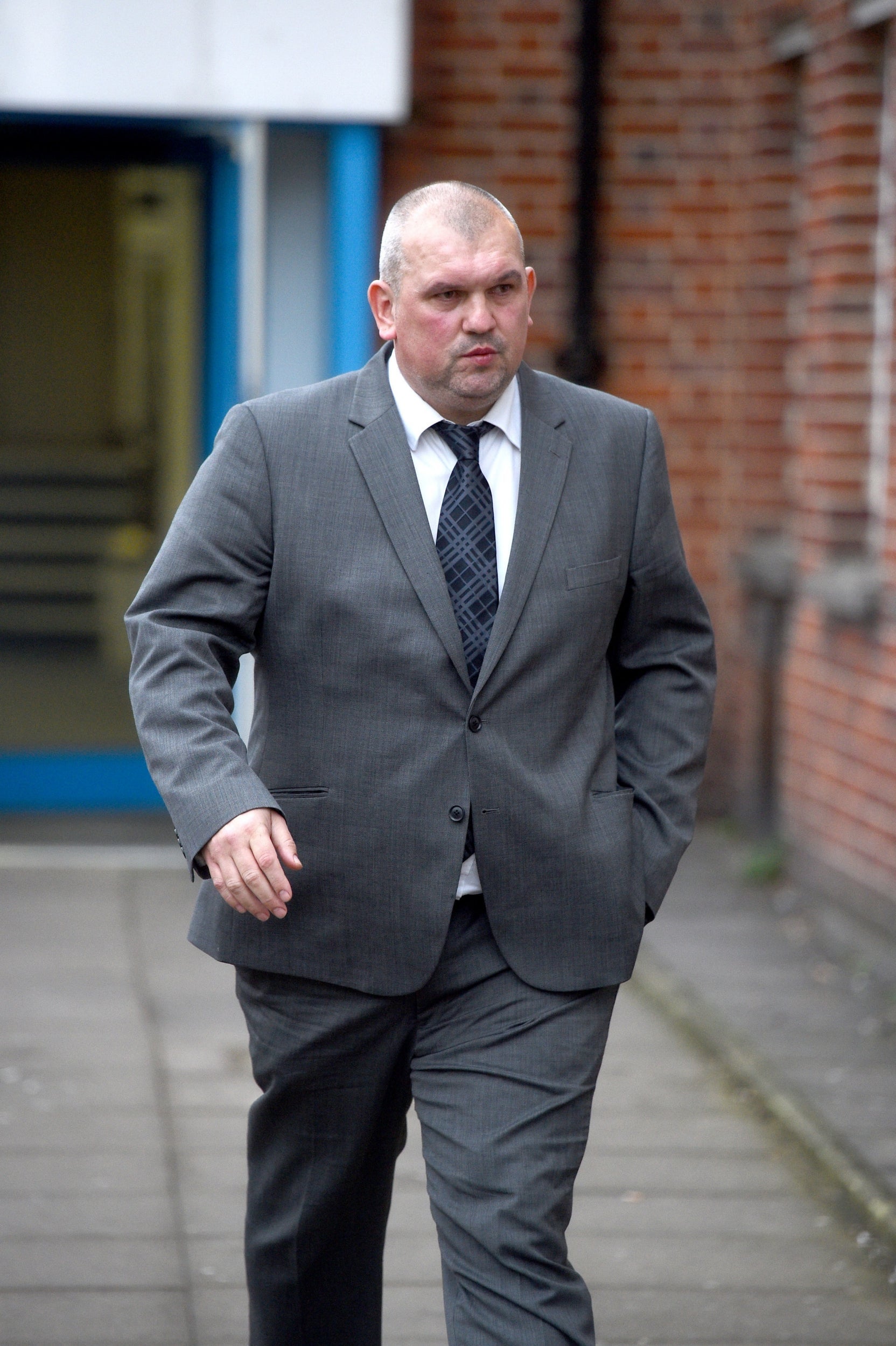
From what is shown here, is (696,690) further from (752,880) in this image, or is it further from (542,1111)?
(752,880)

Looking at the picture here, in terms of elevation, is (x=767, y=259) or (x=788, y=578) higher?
(x=767, y=259)

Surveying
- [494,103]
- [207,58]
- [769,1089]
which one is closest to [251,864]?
[769,1089]

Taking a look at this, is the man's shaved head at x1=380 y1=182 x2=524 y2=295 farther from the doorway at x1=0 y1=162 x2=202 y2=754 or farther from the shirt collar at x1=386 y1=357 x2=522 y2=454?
the doorway at x1=0 y1=162 x2=202 y2=754

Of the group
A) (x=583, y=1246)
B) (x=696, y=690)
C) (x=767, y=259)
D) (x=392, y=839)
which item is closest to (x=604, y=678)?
(x=696, y=690)

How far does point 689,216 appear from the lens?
8.20 meters

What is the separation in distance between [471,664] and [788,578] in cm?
482

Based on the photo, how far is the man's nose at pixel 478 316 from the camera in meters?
2.79

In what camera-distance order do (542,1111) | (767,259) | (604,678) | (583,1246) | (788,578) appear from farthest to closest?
(767,259), (788,578), (583,1246), (604,678), (542,1111)

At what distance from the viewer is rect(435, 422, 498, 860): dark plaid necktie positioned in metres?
2.88

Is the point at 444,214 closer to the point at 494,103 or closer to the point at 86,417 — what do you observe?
the point at 494,103

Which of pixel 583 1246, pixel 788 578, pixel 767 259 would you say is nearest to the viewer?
pixel 583 1246

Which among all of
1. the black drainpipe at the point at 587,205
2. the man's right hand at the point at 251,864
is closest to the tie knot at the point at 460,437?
the man's right hand at the point at 251,864

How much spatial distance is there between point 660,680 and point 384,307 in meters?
0.72

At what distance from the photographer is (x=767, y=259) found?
8.00 metres
